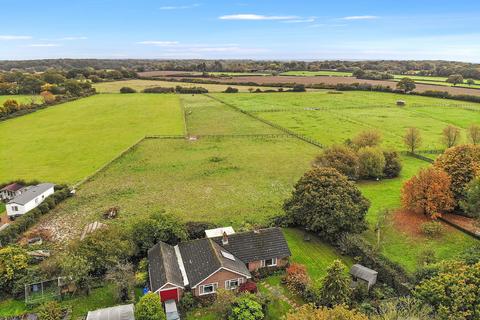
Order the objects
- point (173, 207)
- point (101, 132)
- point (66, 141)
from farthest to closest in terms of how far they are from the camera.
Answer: point (101, 132) → point (66, 141) → point (173, 207)

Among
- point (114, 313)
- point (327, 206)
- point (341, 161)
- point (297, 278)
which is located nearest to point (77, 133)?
point (341, 161)

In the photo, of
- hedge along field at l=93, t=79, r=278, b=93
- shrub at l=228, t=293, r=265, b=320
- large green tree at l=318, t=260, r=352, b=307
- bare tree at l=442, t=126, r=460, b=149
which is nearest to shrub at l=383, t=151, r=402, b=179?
bare tree at l=442, t=126, r=460, b=149

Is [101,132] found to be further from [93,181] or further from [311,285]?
[311,285]

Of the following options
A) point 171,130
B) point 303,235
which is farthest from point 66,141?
point 303,235

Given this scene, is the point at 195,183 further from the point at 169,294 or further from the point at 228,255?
the point at 169,294

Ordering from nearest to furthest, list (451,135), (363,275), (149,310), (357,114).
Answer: (149,310), (363,275), (451,135), (357,114)
